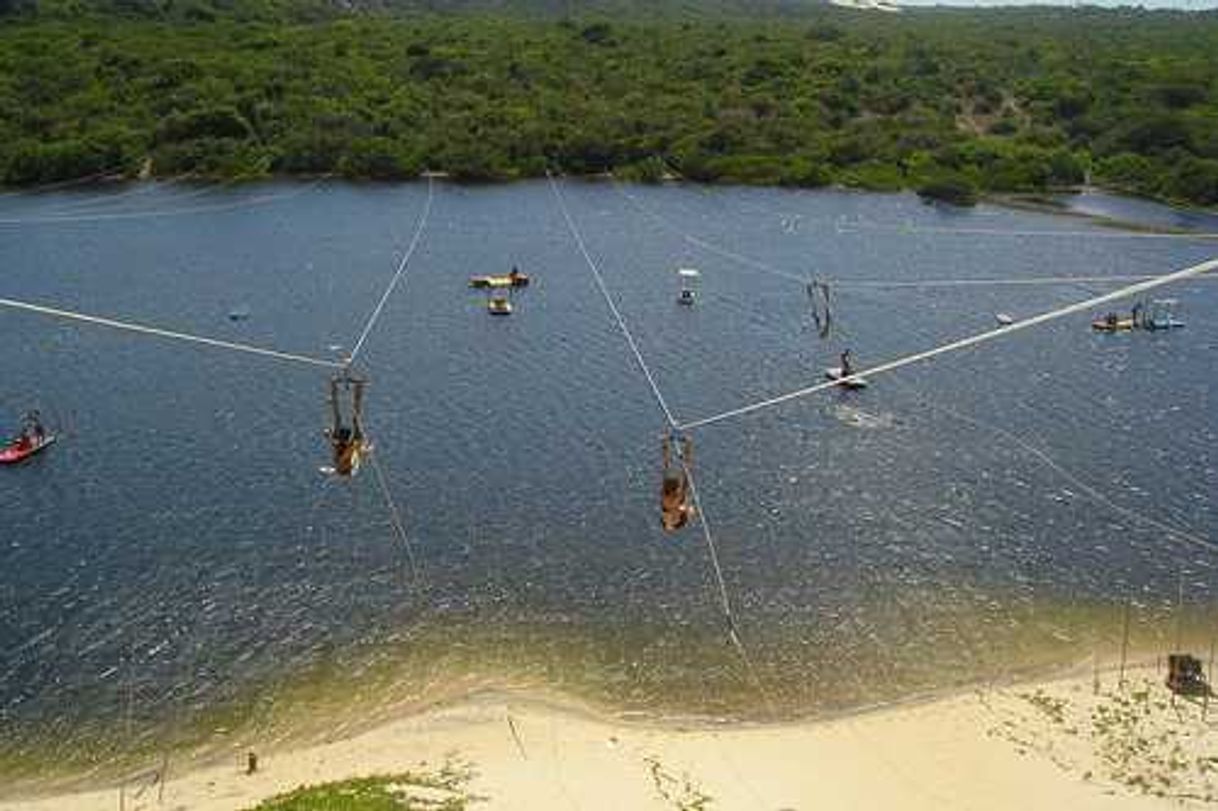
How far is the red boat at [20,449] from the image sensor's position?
39438 millimetres

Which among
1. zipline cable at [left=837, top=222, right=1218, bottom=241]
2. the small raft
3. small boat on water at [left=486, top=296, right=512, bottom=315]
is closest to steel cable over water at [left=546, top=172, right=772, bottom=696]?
small boat on water at [left=486, top=296, right=512, bottom=315]

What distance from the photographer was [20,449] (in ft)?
131

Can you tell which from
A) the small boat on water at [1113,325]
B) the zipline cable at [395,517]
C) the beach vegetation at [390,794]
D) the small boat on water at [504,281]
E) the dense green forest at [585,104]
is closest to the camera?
the beach vegetation at [390,794]

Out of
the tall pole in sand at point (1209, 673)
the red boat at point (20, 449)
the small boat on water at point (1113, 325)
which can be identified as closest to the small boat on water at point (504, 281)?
the red boat at point (20, 449)

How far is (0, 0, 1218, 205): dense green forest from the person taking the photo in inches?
3698

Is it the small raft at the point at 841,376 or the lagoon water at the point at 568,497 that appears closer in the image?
the lagoon water at the point at 568,497

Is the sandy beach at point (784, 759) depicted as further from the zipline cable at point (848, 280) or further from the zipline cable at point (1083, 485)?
the zipline cable at point (848, 280)

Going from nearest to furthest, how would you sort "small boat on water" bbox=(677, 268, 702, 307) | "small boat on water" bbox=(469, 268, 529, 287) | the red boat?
the red boat → "small boat on water" bbox=(677, 268, 702, 307) → "small boat on water" bbox=(469, 268, 529, 287)

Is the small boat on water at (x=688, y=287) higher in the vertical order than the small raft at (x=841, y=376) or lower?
higher

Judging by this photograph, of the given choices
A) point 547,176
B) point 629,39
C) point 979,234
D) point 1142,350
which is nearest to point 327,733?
point 1142,350

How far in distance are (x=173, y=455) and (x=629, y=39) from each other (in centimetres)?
9973

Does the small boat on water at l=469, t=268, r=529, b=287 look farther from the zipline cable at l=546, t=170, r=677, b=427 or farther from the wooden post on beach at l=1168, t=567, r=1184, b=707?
the wooden post on beach at l=1168, t=567, r=1184, b=707

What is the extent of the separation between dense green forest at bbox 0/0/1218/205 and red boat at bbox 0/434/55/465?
55.7 meters

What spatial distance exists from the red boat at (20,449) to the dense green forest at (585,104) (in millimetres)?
55711
